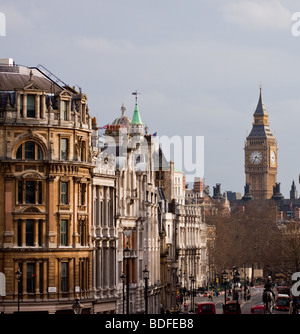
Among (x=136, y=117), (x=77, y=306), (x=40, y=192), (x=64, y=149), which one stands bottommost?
(x=77, y=306)

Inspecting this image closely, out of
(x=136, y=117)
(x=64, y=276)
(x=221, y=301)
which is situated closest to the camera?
(x=64, y=276)

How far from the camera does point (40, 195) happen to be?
86.2 metres

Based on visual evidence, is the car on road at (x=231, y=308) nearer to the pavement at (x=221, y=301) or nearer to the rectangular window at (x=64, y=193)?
the pavement at (x=221, y=301)

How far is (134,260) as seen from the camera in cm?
10781

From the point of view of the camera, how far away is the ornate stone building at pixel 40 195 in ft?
279

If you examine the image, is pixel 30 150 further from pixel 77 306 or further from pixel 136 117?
pixel 136 117

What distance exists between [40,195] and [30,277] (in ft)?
17.8

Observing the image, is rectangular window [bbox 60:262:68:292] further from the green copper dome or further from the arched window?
the green copper dome

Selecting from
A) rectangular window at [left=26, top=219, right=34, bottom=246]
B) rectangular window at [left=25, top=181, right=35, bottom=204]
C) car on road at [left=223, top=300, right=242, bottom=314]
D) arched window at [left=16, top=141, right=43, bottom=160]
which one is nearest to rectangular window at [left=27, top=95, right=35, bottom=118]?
arched window at [left=16, top=141, right=43, bottom=160]

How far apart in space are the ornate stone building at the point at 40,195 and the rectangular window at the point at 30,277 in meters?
0.05

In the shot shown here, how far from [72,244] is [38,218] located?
3.27m

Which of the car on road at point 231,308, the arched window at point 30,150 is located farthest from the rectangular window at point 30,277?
the car on road at point 231,308

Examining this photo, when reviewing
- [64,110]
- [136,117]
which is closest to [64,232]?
[64,110]

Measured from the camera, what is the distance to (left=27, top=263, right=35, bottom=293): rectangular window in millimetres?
85250
